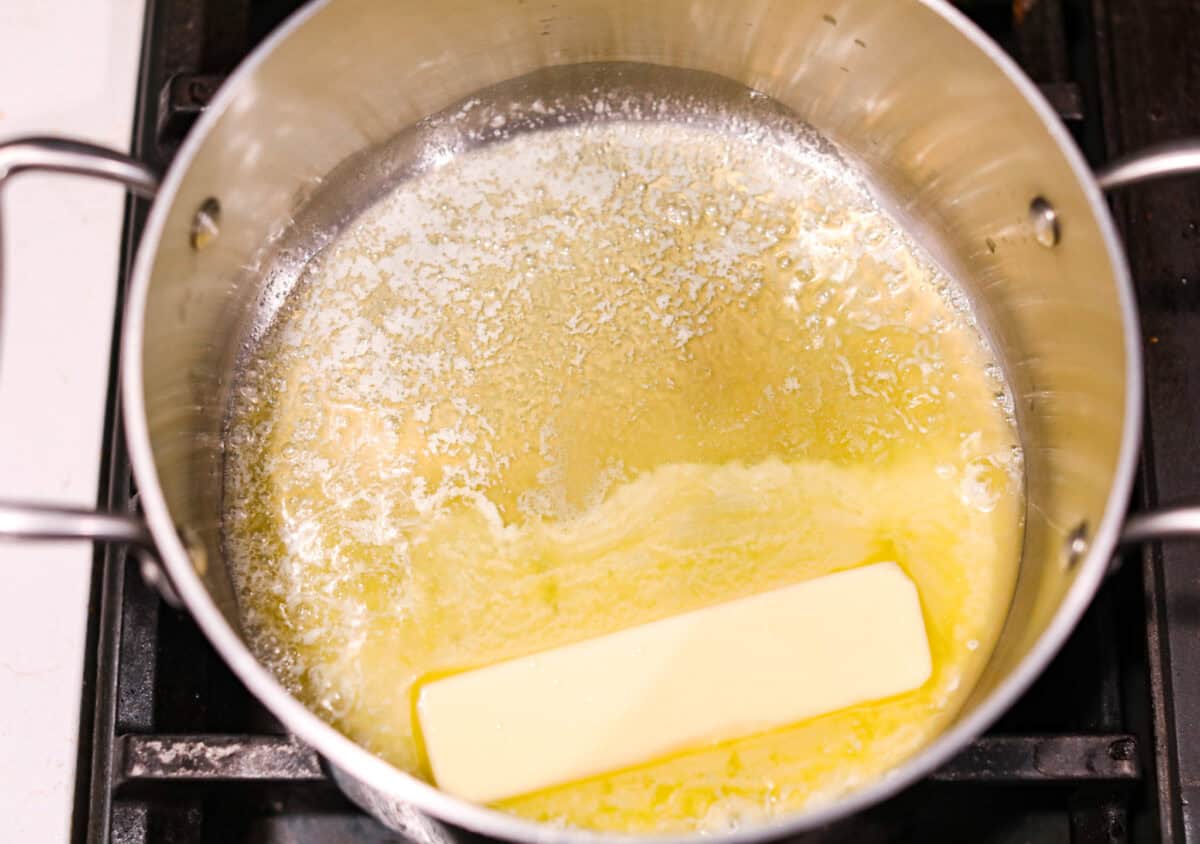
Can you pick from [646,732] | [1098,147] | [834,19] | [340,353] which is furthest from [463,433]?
[1098,147]

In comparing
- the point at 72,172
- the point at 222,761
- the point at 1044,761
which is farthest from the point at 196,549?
the point at 1044,761

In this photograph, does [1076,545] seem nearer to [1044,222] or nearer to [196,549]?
[1044,222]

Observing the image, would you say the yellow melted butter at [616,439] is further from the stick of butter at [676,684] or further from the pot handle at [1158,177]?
the pot handle at [1158,177]

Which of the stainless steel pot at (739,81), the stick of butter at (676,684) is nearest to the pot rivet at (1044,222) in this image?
the stainless steel pot at (739,81)

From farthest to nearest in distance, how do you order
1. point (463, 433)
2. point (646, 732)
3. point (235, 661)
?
Answer: point (463, 433) → point (646, 732) → point (235, 661)

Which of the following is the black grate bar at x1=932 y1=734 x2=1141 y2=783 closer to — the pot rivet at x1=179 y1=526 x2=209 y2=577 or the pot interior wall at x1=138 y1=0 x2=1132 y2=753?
the pot interior wall at x1=138 y1=0 x2=1132 y2=753

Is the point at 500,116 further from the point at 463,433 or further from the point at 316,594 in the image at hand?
the point at 316,594
